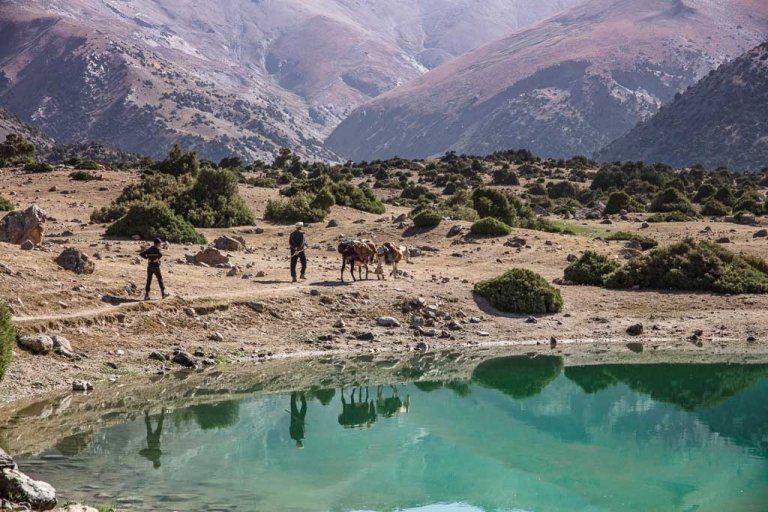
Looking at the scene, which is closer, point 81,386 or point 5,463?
point 5,463

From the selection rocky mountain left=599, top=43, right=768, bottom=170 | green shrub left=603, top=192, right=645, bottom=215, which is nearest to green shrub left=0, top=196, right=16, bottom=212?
Result: green shrub left=603, top=192, right=645, bottom=215

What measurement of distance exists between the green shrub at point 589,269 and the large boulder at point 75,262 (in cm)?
1477

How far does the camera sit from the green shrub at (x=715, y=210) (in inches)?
1812

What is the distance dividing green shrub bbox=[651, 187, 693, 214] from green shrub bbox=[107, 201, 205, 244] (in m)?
25.7

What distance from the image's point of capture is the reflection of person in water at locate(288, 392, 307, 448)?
16.3 m

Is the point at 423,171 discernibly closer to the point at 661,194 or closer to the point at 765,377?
the point at 661,194

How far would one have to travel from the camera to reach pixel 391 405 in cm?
1886

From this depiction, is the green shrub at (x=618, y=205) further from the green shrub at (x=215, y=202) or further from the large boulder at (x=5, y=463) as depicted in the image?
the large boulder at (x=5, y=463)

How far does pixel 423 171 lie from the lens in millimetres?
69188

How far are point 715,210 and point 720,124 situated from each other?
85050 mm

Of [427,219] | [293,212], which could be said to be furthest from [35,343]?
[293,212]

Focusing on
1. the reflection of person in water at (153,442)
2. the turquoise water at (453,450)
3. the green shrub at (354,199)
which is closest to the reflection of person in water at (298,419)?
the turquoise water at (453,450)

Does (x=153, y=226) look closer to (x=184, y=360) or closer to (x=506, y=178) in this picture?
(x=184, y=360)

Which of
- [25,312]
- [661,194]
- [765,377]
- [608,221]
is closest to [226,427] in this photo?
[25,312]
